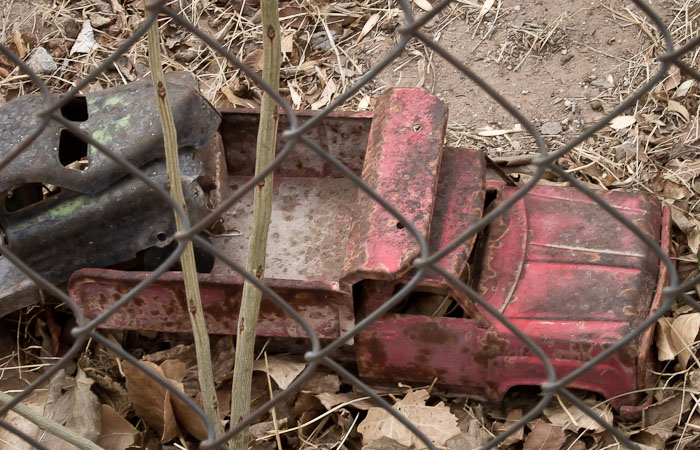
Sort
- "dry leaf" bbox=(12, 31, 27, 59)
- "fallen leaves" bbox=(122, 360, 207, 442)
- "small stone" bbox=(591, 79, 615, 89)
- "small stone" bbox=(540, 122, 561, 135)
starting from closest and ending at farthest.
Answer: "fallen leaves" bbox=(122, 360, 207, 442) → "small stone" bbox=(540, 122, 561, 135) → "small stone" bbox=(591, 79, 615, 89) → "dry leaf" bbox=(12, 31, 27, 59)

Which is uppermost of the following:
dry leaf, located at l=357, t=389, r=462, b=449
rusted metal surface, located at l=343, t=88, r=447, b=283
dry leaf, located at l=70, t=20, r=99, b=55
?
rusted metal surface, located at l=343, t=88, r=447, b=283

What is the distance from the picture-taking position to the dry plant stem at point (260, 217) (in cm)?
171

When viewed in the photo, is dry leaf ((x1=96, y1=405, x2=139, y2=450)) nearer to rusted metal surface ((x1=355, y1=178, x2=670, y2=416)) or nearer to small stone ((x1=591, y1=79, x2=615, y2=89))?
rusted metal surface ((x1=355, y1=178, x2=670, y2=416))

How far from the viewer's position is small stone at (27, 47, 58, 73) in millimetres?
4438

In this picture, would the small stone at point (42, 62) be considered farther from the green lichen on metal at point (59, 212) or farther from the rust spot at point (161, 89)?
the rust spot at point (161, 89)

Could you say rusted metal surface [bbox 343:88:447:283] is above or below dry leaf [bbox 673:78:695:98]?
above

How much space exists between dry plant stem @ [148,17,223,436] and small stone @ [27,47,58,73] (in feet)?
8.83

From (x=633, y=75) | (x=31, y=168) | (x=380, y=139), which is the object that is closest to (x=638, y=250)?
(x=380, y=139)

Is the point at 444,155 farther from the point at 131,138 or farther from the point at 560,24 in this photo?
the point at 560,24

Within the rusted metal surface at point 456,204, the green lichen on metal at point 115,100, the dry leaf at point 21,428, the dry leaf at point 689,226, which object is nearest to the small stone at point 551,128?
the dry leaf at point 689,226

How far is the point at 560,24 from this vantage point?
4219 mm

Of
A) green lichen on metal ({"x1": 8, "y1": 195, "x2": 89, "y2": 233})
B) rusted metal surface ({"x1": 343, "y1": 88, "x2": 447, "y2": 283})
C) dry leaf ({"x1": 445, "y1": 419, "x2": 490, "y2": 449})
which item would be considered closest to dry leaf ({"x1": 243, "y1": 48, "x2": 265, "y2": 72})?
rusted metal surface ({"x1": 343, "y1": 88, "x2": 447, "y2": 283})

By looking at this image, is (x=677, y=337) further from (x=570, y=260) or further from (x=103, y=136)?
(x=103, y=136)

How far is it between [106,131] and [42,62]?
1.85 meters
